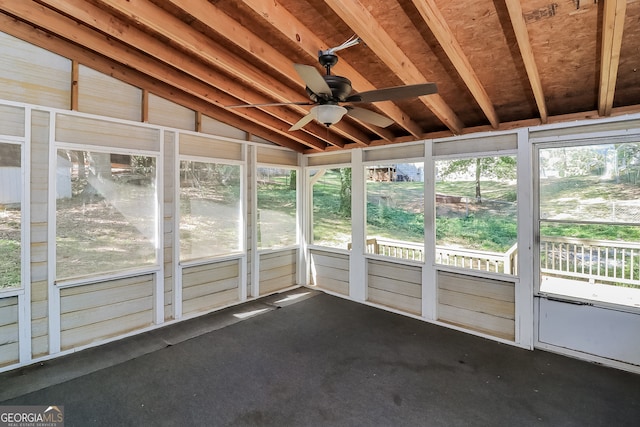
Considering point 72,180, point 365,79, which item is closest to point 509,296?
point 365,79

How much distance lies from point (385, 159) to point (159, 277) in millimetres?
3648

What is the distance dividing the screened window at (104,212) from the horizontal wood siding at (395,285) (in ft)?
10.7

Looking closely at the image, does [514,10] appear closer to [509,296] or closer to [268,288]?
[509,296]

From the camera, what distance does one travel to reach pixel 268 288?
542 cm

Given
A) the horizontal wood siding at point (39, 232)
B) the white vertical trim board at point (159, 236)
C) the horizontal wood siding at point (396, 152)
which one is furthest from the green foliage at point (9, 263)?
the horizontal wood siding at point (396, 152)

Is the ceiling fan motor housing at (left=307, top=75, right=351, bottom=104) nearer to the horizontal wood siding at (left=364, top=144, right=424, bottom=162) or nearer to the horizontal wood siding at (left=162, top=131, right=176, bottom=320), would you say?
the horizontal wood siding at (left=364, top=144, right=424, bottom=162)

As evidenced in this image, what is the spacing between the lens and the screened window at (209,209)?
4.29m

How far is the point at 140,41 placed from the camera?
2.79 metres

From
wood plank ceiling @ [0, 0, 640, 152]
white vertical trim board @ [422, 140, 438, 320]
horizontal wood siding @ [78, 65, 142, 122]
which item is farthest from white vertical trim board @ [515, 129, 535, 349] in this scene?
horizontal wood siding @ [78, 65, 142, 122]

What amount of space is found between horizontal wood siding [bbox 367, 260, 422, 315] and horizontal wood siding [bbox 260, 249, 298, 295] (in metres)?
1.56

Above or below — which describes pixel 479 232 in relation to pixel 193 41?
below

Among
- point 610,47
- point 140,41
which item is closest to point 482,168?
point 610,47

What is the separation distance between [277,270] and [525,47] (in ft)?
15.2

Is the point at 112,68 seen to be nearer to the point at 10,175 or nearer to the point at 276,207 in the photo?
the point at 10,175
